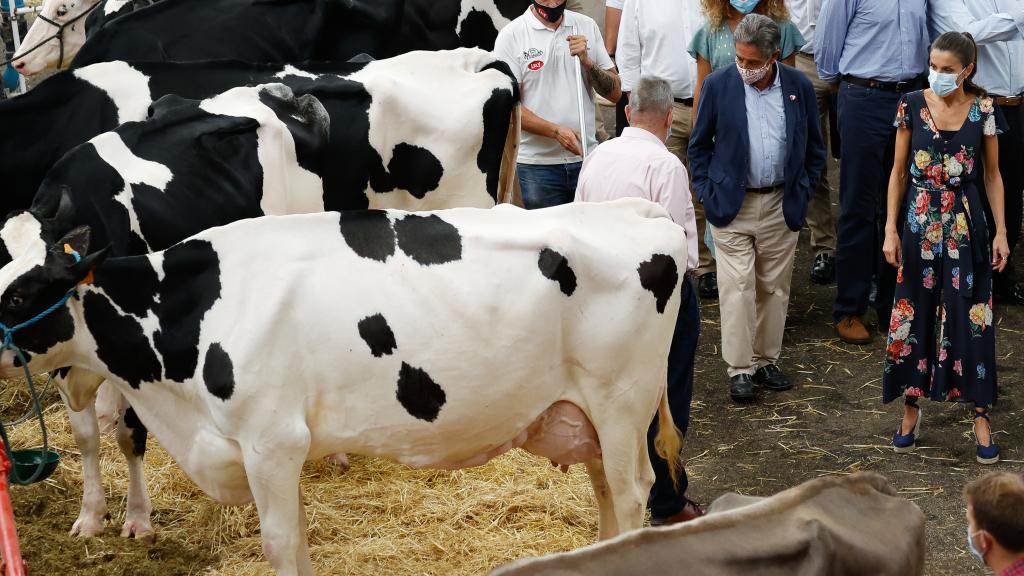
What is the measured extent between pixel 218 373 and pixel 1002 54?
6.42m

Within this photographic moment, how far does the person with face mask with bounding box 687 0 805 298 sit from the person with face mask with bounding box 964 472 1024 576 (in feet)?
16.8

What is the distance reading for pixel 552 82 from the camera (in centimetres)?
830

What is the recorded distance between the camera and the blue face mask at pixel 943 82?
6.70m

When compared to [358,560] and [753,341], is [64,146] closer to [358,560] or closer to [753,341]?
[358,560]

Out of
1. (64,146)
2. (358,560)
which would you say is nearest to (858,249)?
(358,560)

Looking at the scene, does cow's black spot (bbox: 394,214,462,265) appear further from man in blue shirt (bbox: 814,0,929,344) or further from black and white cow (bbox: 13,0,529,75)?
man in blue shirt (bbox: 814,0,929,344)

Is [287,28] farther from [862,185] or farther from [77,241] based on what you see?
[77,241]

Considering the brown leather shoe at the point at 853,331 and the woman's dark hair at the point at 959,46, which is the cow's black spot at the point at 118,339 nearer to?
the woman's dark hair at the point at 959,46

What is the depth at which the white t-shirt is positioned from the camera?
8227 millimetres

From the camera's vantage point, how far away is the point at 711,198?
25.1 ft

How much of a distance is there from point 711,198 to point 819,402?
4.79ft

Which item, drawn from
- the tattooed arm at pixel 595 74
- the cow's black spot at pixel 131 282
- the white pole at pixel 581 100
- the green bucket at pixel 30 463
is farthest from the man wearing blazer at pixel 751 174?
the green bucket at pixel 30 463

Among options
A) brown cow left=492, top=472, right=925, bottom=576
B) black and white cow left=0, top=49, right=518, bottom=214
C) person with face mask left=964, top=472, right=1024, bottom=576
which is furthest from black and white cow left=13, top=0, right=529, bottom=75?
person with face mask left=964, top=472, right=1024, bottom=576

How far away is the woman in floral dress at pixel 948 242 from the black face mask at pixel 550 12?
7.83 ft
